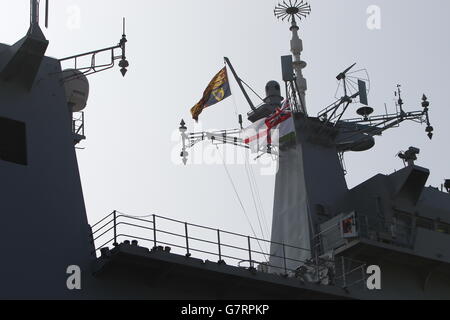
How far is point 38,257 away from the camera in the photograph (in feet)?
61.9

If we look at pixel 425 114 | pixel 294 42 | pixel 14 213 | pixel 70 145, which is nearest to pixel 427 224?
pixel 425 114

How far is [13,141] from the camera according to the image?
2027 centimetres

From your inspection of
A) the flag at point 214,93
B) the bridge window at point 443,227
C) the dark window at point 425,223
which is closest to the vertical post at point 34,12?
the flag at point 214,93

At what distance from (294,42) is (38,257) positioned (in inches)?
650

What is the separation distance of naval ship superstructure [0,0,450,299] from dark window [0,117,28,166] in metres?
0.03

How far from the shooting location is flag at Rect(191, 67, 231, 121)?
27594 mm

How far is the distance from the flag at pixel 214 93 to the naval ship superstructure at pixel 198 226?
39.1 inches

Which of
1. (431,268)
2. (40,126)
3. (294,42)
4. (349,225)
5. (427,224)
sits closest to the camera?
(40,126)

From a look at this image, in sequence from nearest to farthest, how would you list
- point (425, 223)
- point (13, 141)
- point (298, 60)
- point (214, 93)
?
1. point (13, 141)
2. point (425, 223)
3. point (214, 93)
4. point (298, 60)

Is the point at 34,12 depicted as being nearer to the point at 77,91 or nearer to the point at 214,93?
the point at 77,91

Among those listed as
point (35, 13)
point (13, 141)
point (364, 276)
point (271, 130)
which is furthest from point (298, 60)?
point (13, 141)

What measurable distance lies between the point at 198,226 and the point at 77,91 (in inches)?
218

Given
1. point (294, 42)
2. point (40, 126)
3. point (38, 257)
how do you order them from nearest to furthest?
point (38, 257) → point (40, 126) → point (294, 42)
